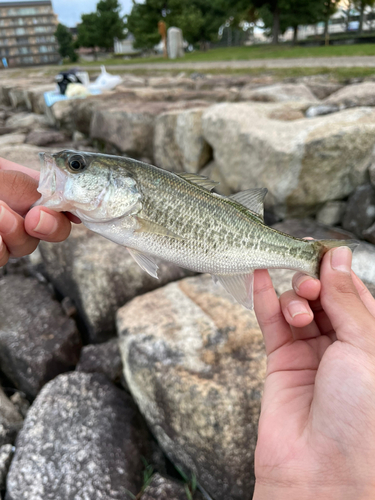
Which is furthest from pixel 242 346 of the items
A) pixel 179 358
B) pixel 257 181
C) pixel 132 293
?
pixel 257 181

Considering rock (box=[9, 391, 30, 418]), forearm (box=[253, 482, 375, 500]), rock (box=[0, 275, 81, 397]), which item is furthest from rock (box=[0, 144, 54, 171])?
forearm (box=[253, 482, 375, 500])

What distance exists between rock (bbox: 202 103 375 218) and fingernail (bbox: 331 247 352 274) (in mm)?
2140

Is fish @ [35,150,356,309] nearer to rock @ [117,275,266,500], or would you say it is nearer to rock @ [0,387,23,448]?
rock @ [117,275,266,500]

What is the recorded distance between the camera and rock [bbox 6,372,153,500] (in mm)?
2645

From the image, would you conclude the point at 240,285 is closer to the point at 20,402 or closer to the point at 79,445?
the point at 79,445

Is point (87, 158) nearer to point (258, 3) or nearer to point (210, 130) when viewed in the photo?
point (210, 130)

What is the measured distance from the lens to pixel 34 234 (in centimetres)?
199

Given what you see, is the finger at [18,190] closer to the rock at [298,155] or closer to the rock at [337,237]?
the rock at [337,237]

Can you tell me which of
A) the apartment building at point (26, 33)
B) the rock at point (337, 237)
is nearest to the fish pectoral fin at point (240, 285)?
the rock at point (337, 237)

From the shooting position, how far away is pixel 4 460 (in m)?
2.93

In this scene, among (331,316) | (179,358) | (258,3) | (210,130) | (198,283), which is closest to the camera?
(331,316)

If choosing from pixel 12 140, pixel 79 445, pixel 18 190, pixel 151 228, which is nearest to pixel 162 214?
pixel 151 228

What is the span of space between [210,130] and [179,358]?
11.1ft

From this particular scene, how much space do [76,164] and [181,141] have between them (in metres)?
4.07
